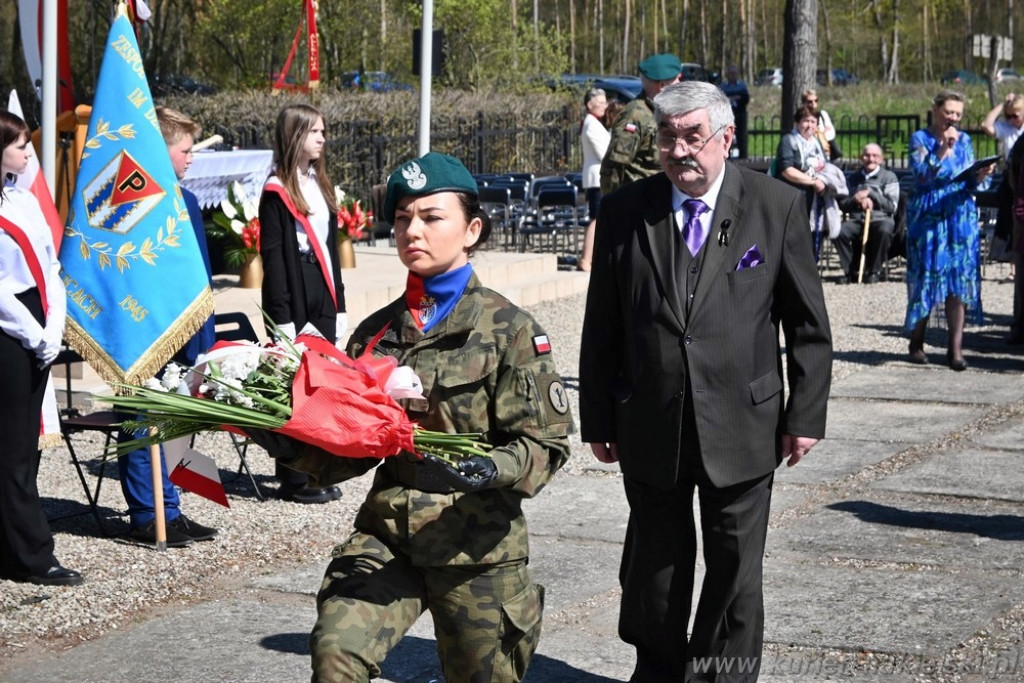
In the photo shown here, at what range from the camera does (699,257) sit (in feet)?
14.7

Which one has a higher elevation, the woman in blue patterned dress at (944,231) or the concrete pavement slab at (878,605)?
the woman in blue patterned dress at (944,231)

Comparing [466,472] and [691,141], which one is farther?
[691,141]

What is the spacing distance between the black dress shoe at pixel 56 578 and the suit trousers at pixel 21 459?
2 centimetres

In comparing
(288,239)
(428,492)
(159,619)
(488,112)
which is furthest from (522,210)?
(428,492)

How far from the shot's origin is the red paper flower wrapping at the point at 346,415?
3.51m

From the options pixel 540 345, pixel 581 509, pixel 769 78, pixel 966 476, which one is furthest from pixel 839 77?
pixel 540 345

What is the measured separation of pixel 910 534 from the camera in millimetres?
6855

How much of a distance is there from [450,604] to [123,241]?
3.43 meters

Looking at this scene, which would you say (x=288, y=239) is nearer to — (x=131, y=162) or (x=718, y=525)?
(x=131, y=162)

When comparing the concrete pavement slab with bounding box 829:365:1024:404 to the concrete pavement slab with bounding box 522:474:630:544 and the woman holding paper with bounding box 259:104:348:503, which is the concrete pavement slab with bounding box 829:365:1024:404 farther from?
the woman holding paper with bounding box 259:104:348:503

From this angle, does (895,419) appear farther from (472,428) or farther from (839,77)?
(839,77)

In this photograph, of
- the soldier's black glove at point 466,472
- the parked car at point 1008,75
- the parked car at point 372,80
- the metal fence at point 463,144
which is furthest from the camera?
the parked car at point 1008,75

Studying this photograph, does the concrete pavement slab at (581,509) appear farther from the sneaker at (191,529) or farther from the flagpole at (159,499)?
the flagpole at (159,499)

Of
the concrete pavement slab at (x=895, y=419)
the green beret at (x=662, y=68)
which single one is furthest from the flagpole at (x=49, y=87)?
the concrete pavement slab at (x=895, y=419)
